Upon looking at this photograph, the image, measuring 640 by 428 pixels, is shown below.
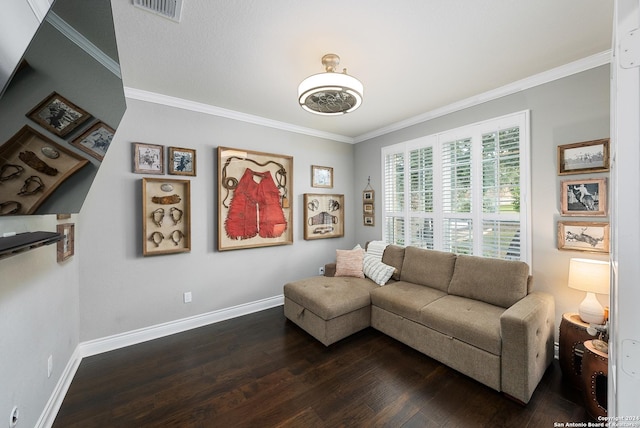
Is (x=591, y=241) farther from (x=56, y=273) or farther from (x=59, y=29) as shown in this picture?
(x=56, y=273)

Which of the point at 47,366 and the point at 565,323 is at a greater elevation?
the point at 565,323

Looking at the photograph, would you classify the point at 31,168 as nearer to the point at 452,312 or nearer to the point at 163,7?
the point at 163,7

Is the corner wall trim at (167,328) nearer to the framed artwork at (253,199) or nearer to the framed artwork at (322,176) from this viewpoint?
the framed artwork at (253,199)

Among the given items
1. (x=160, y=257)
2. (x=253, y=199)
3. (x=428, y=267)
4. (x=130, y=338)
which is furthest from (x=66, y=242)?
(x=428, y=267)

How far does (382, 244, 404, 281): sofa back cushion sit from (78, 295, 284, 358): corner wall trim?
1.66m

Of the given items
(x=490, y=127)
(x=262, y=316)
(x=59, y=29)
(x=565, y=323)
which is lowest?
(x=262, y=316)

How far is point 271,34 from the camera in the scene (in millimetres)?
1839

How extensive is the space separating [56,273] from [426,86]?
12.0ft

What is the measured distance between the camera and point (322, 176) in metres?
4.11

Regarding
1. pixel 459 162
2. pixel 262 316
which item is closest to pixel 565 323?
pixel 459 162

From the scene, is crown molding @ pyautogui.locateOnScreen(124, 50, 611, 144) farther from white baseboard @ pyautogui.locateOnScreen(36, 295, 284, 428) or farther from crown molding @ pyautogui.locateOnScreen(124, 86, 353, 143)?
white baseboard @ pyautogui.locateOnScreen(36, 295, 284, 428)

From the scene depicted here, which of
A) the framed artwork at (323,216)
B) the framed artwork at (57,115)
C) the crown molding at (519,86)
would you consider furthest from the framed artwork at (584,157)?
the framed artwork at (57,115)

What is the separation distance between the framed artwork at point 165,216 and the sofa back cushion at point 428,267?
8.69 feet

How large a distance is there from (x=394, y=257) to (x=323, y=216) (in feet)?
4.34
